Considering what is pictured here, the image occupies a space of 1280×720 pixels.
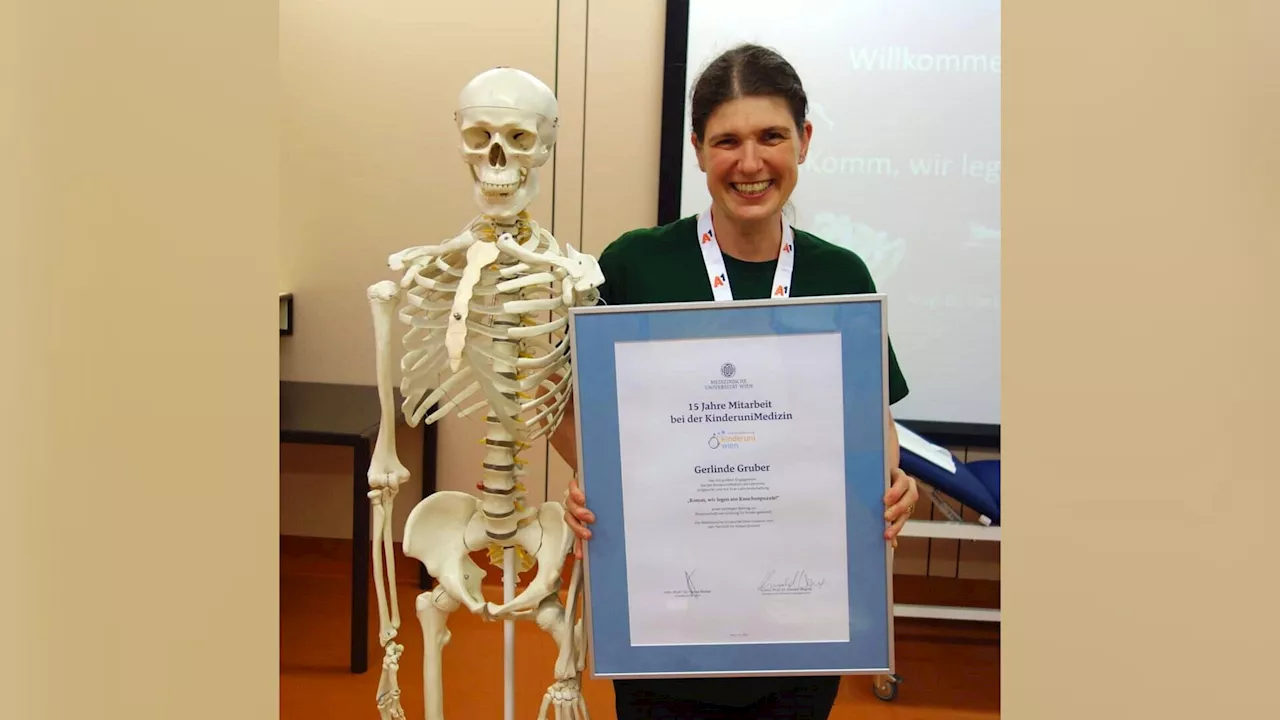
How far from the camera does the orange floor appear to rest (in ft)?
8.46

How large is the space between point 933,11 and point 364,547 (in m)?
2.42

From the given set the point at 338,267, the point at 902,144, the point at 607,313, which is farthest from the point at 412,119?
the point at 607,313

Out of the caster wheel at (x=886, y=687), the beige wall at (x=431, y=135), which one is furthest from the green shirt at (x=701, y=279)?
the beige wall at (x=431, y=135)

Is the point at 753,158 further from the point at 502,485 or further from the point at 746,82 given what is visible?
the point at 502,485

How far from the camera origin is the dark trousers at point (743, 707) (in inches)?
55.2

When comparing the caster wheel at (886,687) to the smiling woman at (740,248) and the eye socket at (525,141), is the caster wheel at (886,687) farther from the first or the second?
the eye socket at (525,141)

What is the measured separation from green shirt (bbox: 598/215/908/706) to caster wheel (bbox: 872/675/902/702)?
1.36 m

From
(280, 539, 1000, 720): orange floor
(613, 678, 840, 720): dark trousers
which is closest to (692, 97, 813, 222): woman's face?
(613, 678, 840, 720): dark trousers

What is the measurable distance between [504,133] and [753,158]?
0.39 metres

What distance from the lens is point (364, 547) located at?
8.91 feet

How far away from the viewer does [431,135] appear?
323 cm
